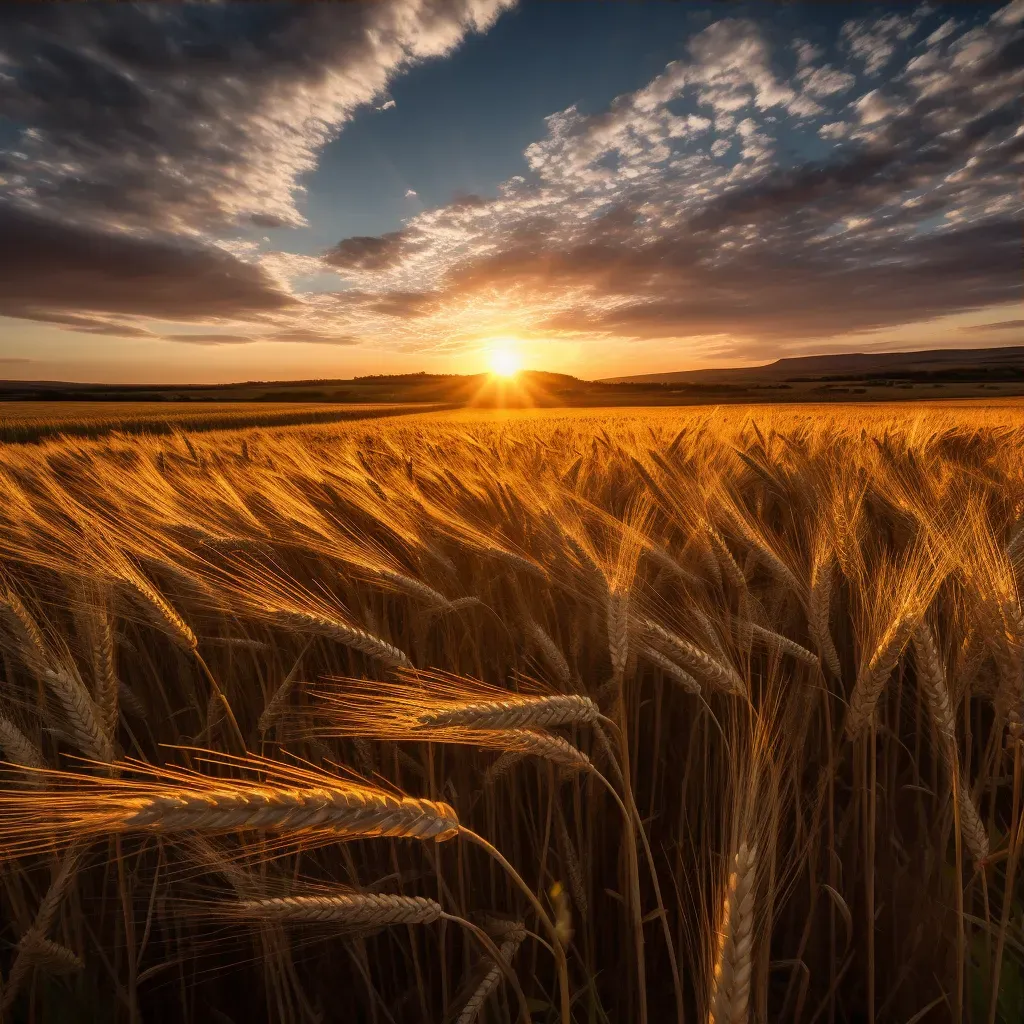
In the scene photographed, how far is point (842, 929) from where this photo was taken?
1.50 m

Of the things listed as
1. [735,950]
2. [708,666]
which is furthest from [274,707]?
[735,950]

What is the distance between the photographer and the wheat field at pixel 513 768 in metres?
0.91

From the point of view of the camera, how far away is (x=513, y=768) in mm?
1469

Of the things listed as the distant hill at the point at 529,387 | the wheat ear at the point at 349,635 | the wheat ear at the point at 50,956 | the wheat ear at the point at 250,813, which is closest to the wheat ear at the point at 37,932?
the wheat ear at the point at 50,956

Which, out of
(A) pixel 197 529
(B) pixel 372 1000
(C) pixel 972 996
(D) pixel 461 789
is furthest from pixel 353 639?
(C) pixel 972 996

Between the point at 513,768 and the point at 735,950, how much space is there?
0.85 metres

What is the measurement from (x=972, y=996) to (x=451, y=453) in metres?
3.38

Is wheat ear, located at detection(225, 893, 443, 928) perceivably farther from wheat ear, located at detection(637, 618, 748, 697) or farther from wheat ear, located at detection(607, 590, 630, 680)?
wheat ear, located at detection(637, 618, 748, 697)

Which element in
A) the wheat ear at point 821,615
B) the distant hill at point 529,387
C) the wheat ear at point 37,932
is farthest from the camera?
the distant hill at point 529,387

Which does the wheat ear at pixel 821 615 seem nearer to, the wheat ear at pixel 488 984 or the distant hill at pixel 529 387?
the wheat ear at pixel 488 984

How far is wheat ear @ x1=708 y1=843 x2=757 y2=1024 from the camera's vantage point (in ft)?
2.14

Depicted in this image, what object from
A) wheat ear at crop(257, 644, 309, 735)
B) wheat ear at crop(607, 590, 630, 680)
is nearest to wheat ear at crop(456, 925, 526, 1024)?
wheat ear at crop(607, 590, 630, 680)

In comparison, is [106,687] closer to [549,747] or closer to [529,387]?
[549,747]

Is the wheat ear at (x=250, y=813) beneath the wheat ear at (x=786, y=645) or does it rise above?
above
